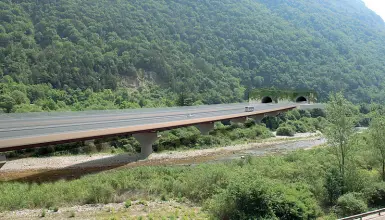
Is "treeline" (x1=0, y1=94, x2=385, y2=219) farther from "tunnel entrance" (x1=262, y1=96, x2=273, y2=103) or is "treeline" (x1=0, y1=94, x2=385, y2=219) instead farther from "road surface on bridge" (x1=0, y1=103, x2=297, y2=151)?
"tunnel entrance" (x1=262, y1=96, x2=273, y2=103)

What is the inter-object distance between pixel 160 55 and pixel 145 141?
78004mm

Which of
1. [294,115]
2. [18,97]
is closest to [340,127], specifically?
[18,97]

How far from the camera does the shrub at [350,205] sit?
1866 cm

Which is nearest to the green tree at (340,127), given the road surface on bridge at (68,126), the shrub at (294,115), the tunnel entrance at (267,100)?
the road surface on bridge at (68,126)

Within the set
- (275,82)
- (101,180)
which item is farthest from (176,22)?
(101,180)

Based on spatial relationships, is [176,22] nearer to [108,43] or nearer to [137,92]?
[108,43]

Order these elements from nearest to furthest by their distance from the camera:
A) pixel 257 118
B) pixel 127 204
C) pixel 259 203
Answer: pixel 259 203, pixel 127 204, pixel 257 118

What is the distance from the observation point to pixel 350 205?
62.0ft

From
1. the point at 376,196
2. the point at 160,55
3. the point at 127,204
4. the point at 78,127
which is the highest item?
the point at 160,55

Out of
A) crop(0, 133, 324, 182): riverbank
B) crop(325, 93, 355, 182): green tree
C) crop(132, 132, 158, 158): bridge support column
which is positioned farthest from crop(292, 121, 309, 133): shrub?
crop(325, 93, 355, 182): green tree

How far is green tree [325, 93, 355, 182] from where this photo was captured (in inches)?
931

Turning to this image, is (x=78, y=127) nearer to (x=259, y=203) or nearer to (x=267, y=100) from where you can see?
(x=259, y=203)

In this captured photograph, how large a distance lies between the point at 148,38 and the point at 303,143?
8318 centimetres

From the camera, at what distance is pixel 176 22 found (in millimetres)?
145875
